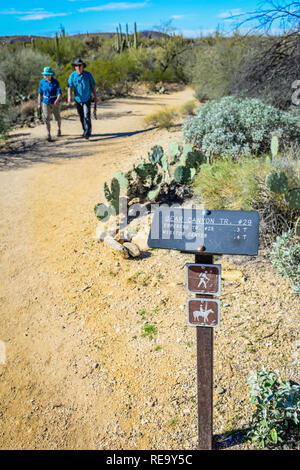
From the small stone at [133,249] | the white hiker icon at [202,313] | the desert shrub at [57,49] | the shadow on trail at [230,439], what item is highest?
the desert shrub at [57,49]

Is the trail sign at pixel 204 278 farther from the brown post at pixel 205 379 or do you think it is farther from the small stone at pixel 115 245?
the small stone at pixel 115 245

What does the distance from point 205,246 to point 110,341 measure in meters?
1.68

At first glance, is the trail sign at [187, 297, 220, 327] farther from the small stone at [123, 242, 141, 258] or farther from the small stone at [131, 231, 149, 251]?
the small stone at [131, 231, 149, 251]

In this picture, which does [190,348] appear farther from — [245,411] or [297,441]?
[297,441]

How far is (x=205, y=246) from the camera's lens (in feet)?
7.18

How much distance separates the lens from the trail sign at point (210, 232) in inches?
85.9

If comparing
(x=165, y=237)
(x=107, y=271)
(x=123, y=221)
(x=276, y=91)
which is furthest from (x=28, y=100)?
(x=165, y=237)

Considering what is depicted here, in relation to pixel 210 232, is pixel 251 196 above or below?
below

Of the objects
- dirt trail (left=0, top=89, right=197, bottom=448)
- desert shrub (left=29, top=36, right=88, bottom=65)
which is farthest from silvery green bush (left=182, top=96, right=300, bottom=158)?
desert shrub (left=29, top=36, right=88, bottom=65)

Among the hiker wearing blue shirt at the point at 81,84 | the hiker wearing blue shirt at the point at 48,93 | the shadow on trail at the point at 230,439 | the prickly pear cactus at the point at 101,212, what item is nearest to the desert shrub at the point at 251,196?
the prickly pear cactus at the point at 101,212

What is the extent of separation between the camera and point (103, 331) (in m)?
3.60

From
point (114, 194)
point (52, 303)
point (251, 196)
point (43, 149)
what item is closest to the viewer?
point (52, 303)

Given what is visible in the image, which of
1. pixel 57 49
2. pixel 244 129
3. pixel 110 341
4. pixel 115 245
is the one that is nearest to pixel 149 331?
pixel 110 341

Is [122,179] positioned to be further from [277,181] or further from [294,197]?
[294,197]
